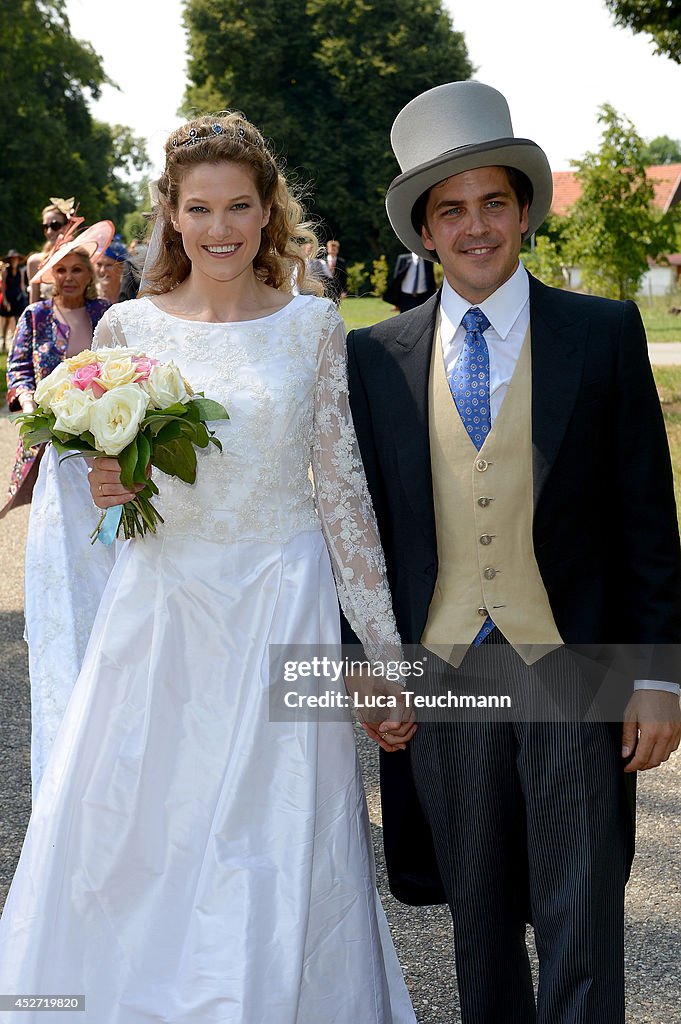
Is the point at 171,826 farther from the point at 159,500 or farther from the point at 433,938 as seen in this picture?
the point at 433,938

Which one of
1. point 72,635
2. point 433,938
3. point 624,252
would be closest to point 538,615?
point 433,938

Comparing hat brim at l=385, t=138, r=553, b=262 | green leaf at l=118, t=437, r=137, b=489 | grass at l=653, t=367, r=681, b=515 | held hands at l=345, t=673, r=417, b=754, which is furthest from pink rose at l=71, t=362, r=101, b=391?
grass at l=653, t=367, r=681, b=515

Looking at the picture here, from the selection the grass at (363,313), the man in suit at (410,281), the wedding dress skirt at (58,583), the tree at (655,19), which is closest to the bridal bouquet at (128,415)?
the wedding dress skirt at (58,583)

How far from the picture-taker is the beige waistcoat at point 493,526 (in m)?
2.78

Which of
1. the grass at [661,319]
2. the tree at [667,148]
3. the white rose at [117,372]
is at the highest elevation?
the tree at [667,148]

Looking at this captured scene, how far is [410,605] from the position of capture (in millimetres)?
2949

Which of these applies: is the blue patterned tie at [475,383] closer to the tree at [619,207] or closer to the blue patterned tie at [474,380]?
the blue patterned tie at [474,380]

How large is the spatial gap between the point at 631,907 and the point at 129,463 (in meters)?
2.28

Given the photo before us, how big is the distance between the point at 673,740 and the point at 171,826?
127 centimetres

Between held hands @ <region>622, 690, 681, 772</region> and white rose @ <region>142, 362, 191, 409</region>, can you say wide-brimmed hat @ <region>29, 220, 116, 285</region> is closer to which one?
white rose @ <region>142, 362, 191, 409</region>

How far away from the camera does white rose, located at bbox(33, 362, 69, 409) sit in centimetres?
309

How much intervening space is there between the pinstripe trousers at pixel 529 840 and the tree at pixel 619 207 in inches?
576

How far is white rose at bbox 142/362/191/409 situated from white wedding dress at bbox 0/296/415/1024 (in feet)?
0.84

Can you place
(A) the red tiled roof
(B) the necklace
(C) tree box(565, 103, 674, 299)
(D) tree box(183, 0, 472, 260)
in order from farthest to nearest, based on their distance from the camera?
(A) the red tiled roof → (D) tree box(183, 0, 472, 260) → (C) tree box(565, 103, 674, 299) → (B) the necklace
